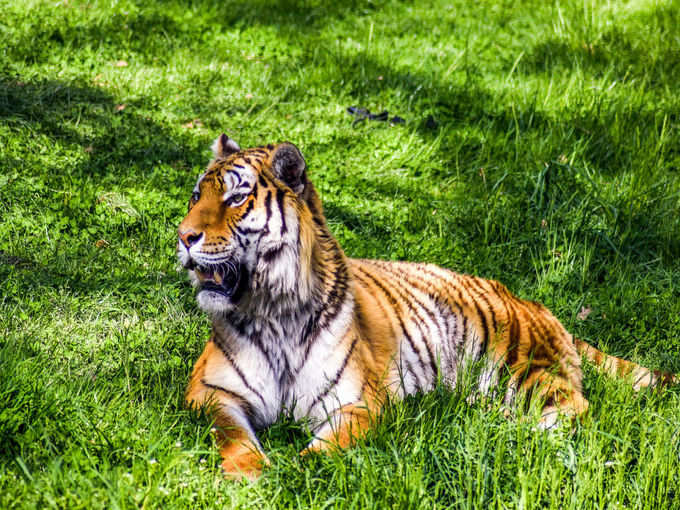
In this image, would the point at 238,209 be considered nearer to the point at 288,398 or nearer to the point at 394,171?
the point at 288,398

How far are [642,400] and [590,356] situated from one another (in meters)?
0.40

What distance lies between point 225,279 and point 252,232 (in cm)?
22

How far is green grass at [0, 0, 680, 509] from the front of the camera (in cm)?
262

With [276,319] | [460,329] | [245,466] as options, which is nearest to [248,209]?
[276,319]

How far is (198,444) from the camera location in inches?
103

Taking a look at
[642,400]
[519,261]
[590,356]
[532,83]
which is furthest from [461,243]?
[532,83]

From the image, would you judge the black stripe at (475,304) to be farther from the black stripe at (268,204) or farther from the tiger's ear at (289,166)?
the black stripe at (268,204)

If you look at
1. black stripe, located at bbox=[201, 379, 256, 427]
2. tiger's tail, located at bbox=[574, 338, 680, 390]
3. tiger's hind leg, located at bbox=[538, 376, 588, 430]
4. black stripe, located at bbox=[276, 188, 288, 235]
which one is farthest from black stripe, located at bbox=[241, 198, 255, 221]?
tiger's tail, located at bbox=[574, 338, 680, 390]

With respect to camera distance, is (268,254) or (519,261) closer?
(268,254)

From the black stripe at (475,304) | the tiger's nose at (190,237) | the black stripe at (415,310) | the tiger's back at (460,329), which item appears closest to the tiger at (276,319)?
the tiger's nose at (190,237)

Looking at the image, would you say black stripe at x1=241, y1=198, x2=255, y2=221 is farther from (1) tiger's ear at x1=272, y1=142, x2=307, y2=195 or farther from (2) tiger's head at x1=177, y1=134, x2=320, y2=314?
(1) tiger's ear at x1=272, y1=142, x2=307, y2=195

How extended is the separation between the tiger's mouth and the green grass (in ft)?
1.59

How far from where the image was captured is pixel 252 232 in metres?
3.00

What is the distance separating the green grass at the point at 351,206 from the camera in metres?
2.62
